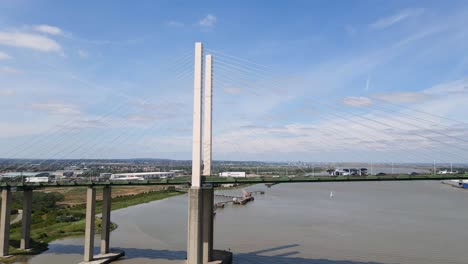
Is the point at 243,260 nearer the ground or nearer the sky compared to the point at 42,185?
nearer the ground

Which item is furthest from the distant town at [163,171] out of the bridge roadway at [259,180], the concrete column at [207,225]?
the concrete column at [207,225]

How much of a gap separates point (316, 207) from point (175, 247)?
2510 cm

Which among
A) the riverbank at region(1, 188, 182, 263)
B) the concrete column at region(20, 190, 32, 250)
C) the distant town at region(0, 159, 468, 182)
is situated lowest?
the riverbank at region(1, 188, 182, 263)

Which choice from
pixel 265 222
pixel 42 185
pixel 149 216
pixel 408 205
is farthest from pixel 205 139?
pixel 408 205

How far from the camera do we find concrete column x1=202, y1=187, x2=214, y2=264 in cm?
2120

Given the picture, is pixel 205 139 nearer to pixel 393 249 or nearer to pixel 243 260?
pixel 243 260

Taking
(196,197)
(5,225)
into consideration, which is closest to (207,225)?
(196,197)

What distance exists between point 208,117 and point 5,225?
14.7m

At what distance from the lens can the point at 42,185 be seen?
2434 centimetres

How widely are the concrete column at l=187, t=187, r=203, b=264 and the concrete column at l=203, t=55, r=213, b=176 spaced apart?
5.27ft

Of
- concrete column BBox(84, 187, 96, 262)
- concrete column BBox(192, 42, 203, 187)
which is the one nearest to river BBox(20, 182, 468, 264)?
concrete column BBox(84, 187, 96, 262)

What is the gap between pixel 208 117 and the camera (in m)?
21.3

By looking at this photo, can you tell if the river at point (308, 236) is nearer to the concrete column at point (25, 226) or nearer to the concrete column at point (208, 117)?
the concrete column at point (25, 226)

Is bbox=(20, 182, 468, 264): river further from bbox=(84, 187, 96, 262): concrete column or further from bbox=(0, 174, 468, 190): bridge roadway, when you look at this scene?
bbox=(0, 174, 468, 190): bridge roadway
